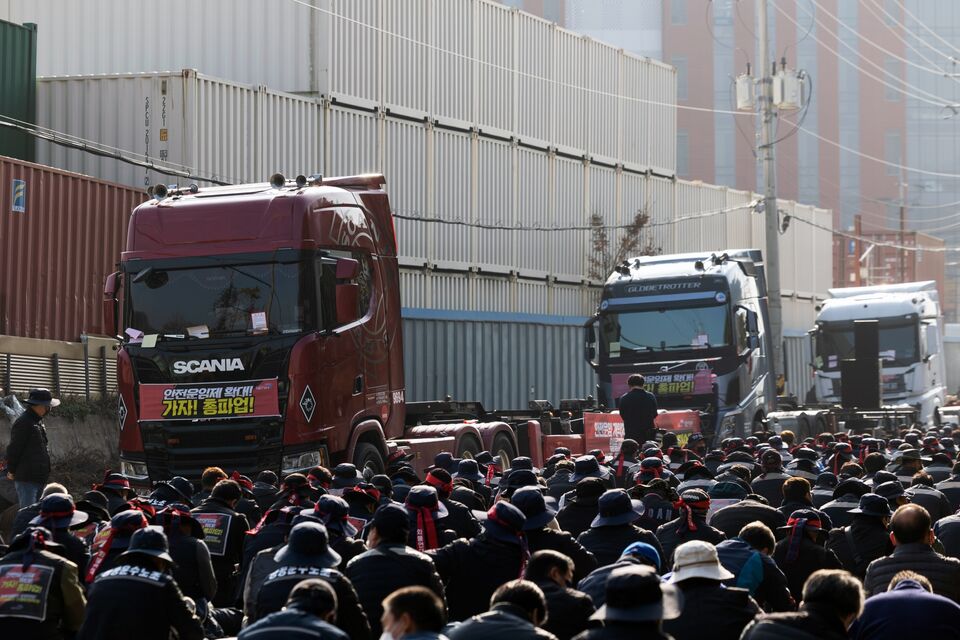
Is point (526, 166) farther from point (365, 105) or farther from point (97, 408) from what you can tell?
point (97, 408)

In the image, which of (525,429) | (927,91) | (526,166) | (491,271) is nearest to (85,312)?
(525,429)

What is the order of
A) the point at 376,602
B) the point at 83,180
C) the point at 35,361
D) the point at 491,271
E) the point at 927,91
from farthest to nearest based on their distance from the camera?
the point at 927,91
the point at 491,271
the point at 83,180
the point at 35,361
the point at 376,602

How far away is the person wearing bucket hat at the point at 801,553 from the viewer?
9492 mm

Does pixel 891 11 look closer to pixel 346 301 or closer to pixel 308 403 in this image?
pixel 346 301

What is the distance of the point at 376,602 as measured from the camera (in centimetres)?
A: 776

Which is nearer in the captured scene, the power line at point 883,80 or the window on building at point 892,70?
the power line at point 883,80

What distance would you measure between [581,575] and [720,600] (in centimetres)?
211

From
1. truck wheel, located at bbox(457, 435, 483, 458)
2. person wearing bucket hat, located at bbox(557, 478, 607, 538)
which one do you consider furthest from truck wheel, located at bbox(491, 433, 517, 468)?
person wearing bucket hat, located at bbox(557, 478, 607, 538)

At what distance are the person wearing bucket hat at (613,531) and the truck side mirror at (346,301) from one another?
6.71 meters

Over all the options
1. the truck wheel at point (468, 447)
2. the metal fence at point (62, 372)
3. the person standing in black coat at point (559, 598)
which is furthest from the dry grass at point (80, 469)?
the person standing in black coat at point (559, 598)

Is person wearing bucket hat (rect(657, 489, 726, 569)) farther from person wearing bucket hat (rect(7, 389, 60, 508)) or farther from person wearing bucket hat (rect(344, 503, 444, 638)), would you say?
person wearing bucket hat (rect(7, 389, 60, 508))

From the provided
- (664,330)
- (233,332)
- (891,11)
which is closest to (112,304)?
(233,332)

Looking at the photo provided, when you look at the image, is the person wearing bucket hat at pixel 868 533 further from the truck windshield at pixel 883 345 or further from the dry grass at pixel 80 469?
the truck windshield at pixel 883 345

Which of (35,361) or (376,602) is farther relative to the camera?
(35,361)
